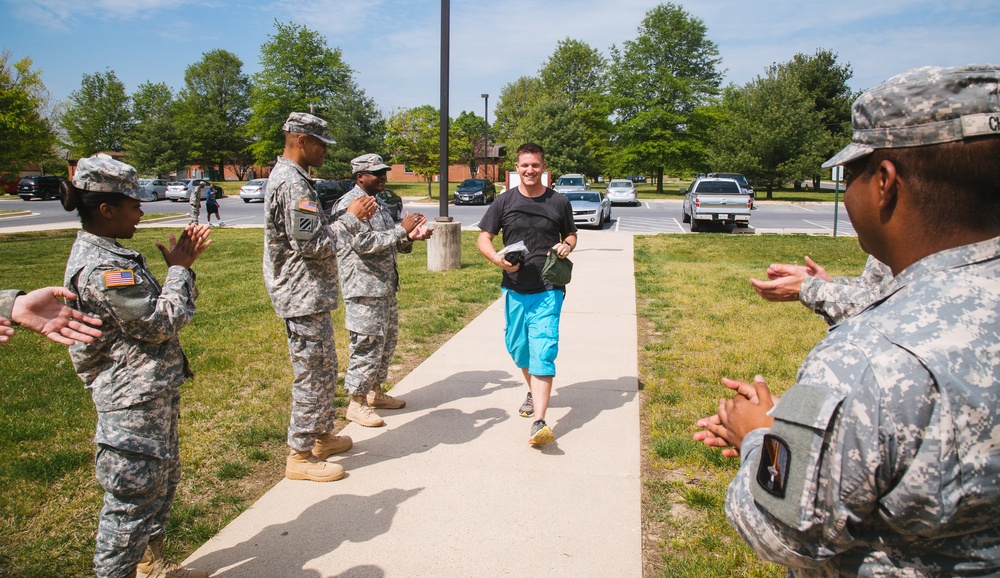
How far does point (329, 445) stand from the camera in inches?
163

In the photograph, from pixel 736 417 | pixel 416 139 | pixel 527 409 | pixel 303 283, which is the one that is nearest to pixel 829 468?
pixel 736 417

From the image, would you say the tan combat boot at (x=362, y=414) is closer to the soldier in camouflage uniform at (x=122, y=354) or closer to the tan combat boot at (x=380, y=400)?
the tan combat boot at (x=380, y=400)

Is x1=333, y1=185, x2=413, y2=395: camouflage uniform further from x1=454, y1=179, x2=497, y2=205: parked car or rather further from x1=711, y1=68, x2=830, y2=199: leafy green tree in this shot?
x1=711, y1=68, x2=830, y2=199: leafy green tree

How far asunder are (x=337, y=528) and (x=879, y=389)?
2881 mm

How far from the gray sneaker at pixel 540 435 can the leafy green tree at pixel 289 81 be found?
59.8 meters

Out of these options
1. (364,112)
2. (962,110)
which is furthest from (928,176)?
(364,112)

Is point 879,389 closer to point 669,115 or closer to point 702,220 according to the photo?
point 702,220

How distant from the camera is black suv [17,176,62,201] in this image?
3944 cm

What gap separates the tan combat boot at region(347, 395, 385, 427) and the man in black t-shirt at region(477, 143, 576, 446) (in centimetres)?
111

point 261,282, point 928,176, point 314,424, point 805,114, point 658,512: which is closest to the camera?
point 928,176

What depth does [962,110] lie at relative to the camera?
1.16 metres

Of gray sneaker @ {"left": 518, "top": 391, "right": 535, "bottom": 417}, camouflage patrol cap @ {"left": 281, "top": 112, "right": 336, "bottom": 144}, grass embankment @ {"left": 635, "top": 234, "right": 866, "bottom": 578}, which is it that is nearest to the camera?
grass embankment @ {"left": 635, "top": 234, "right": 866, "bottom": 578}

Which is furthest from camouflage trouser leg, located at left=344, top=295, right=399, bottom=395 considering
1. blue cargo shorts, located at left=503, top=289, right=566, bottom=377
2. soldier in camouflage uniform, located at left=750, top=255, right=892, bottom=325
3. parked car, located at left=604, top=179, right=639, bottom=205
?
parked car, located at left=604, top=179, right=639, bottom=205

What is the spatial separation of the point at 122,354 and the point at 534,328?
254 cm
